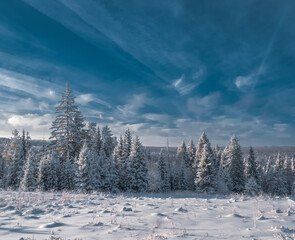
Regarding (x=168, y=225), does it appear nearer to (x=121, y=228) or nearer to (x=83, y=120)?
(x=121, y=228)

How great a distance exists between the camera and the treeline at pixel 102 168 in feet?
79.0

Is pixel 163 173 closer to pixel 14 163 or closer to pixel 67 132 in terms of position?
pixel 67 132

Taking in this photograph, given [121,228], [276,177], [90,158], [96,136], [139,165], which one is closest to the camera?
[121,228]

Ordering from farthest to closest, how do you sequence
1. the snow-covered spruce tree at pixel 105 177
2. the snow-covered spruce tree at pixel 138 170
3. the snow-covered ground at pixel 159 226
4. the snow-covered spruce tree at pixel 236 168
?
the snow-covered spruce tree at pixel 236 168 < the snow-covered spruce tree at pixel 138 170 < the snow-covered spruce tree at pixel 105 177 < the snow-covered ground at pixel 159 226

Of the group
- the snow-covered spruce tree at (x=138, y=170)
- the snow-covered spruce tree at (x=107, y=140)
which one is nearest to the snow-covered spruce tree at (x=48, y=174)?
the snow-covered spruce tree at (x=138, y=170)

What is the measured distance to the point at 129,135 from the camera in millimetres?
37719

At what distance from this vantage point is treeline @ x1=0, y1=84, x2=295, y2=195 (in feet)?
79.0

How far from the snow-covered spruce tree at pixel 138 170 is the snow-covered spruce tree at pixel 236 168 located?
2010cm

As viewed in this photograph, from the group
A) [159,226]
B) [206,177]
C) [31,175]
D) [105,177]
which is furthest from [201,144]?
[159,226]

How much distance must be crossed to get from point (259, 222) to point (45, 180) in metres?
26.1

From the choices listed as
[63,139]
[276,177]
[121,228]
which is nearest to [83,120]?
[63,139]

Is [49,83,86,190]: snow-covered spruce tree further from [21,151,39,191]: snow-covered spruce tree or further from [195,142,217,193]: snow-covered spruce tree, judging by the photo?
[195,142,217,193]: snow-covered spruce tree

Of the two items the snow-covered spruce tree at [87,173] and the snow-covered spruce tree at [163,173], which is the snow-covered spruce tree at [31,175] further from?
the snow-covered spruce tree at [163,173]

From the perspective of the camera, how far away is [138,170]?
97.0 ft
